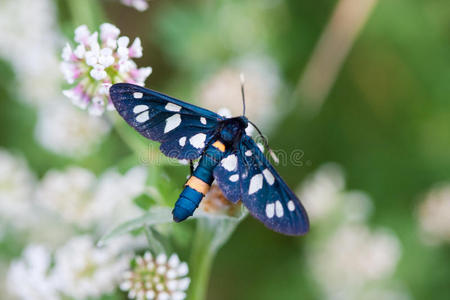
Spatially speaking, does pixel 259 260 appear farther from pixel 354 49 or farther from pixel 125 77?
pixel 125 77

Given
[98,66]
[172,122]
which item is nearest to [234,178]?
[172,122]

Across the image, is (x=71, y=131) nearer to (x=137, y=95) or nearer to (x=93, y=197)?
(x=93, y=197)

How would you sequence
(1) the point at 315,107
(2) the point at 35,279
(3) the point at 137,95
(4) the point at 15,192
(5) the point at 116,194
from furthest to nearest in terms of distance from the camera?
(1) the point at 315,107 → (4) the point at 15,192 → (5) the point at 116,194 → (2) the point at 35,279 → (3) the point at 137,95

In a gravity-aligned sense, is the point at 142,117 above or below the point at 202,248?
above

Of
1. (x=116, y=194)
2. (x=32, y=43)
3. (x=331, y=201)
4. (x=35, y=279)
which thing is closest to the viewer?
(x=35, y=279)

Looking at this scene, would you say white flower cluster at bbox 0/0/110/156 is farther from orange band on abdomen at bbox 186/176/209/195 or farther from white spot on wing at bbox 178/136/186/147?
orange band on abdomen at bbox 186/176/209/195

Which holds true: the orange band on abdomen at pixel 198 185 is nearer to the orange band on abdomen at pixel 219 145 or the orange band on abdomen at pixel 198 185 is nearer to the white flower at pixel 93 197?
the orange band on abdomen at pixel 219 145
